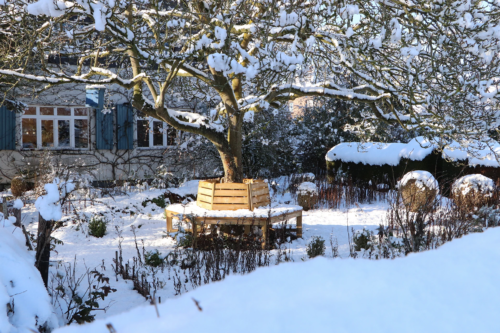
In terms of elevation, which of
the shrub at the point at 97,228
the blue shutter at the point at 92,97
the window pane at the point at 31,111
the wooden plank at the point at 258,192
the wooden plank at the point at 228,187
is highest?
the blue shutter at the point at 92,97

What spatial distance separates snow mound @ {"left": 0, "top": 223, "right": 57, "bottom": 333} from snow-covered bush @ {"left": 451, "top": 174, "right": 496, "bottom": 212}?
20.7 ft

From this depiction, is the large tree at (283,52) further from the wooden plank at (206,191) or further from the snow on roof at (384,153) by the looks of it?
the snow on roof at (384,153)

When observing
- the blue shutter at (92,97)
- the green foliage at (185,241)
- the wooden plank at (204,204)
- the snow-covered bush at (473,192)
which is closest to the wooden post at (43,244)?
the green foliage at (185,241)

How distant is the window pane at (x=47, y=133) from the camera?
36.0 feet

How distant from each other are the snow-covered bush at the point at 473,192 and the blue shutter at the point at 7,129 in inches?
400

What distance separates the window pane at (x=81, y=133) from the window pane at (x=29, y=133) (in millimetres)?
1048

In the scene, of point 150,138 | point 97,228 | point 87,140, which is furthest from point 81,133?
point 97,228

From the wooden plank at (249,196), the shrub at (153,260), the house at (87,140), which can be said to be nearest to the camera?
the shrub at (153,260)

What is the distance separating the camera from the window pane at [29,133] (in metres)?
10.8

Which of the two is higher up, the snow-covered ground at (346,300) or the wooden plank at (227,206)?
the snow-covered ground at (346,300)

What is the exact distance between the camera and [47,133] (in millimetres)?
11039

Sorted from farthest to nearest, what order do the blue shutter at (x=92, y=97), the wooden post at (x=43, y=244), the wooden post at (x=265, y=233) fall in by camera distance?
the blue shutter at (x=92, y=97)
the wooden post at (x=265, y=233)
the wooden post at (x=43, y=244)

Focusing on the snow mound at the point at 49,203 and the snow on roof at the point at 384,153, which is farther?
the snow on roof at the point at 384,153

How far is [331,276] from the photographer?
4.90 feet
